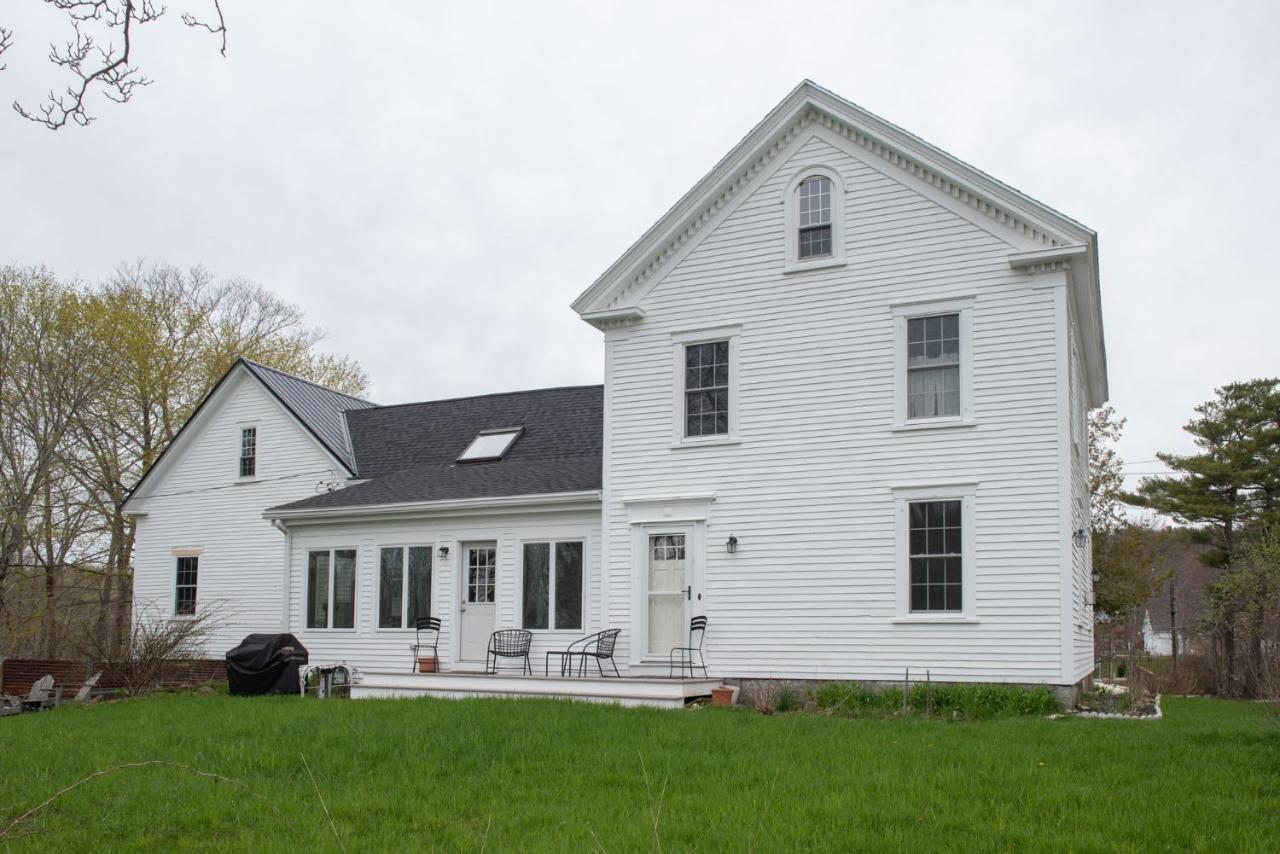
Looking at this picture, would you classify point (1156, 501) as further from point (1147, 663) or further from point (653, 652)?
point (653, 652)

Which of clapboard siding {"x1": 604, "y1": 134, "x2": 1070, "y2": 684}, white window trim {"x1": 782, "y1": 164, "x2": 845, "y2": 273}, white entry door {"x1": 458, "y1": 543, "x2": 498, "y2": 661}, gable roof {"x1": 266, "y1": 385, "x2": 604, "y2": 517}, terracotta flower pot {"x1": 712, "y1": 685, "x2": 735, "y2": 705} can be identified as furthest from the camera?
gable roof {"x1": 266, "y1": 385, "x2": 604, "y2": 517}

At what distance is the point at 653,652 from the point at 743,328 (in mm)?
5089

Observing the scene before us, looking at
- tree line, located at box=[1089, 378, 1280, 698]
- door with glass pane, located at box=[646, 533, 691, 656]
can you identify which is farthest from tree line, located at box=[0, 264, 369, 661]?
tree line, located at box=[1089, 378, 1280, 698]

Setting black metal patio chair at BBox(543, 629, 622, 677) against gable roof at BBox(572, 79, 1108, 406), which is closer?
gable roof at BBox(572, 79, 1108, 406)

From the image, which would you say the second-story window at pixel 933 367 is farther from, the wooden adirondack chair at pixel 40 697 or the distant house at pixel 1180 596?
the wooden adirondack chair at pixel 40 697

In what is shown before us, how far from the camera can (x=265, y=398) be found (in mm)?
25422

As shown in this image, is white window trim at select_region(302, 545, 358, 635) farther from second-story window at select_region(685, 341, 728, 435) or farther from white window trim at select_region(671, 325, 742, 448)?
second-story window at select_region(685, 341, 728, 435)

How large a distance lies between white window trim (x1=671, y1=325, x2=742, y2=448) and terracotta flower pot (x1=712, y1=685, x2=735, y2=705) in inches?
143

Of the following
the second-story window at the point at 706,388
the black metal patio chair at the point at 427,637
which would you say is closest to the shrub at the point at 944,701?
the second-story window at the point at 706,388

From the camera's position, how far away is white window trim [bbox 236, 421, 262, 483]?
2512cm

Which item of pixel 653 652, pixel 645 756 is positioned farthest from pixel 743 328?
pixel 645 756

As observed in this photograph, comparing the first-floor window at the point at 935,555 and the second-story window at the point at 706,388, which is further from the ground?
the second-story window at the point at 706,388

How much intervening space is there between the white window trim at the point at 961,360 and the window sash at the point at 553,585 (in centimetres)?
594

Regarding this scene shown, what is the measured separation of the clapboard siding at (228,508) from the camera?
23.9m
